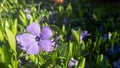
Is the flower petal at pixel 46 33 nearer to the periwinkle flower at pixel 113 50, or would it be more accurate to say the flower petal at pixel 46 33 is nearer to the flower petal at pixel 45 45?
the flower petal at pixel 45 45

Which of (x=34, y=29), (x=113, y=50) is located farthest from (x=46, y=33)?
(x=113, y=50)

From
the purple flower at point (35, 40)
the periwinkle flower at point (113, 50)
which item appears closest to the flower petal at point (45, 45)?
the purple flower at point (35, 40)

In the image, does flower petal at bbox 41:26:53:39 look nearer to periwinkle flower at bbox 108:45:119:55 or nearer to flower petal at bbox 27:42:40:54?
flower petal at bbox 27:42:40:54

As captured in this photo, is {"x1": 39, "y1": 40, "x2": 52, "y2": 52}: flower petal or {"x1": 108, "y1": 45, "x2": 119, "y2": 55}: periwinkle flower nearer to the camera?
{"x1": 39, "y1": 40, "x2": 52, "y2": 52}: flower petal

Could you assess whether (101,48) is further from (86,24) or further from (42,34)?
(86,24)

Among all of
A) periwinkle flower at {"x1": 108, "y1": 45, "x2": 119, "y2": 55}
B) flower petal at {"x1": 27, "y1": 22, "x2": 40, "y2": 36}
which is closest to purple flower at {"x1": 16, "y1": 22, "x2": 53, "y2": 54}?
flower petal at {"x1": 27, "y1": 22, "x2": 40, "y2": 36}

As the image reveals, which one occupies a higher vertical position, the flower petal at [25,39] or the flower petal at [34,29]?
the flower petal at [34,29]

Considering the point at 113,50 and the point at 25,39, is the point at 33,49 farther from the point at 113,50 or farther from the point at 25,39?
the point at 113,50

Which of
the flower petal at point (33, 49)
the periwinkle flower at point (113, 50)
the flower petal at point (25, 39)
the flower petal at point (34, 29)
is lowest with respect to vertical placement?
the periwinkle flower at point (113, 50)

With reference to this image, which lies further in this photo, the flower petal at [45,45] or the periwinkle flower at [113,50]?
the periwinkle flower at [113,50]
